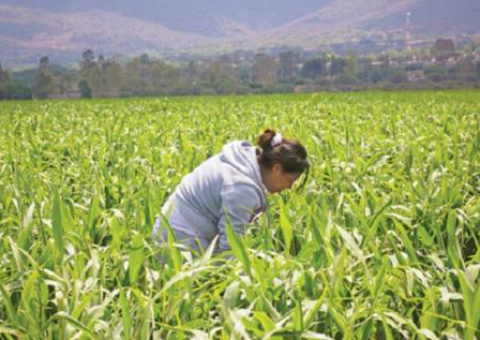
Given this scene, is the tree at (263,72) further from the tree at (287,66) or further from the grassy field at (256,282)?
the grassy field at (256,282)

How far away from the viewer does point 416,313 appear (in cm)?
261

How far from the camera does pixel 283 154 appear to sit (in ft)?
13.0

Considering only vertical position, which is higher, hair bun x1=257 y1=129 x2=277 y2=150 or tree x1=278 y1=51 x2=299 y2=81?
hair bun x1=257 y1=129 x2=277 y2=150

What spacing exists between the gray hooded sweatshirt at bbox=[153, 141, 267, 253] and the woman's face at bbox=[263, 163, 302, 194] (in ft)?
0.23

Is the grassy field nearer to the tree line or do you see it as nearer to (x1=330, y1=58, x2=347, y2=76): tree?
the tree line

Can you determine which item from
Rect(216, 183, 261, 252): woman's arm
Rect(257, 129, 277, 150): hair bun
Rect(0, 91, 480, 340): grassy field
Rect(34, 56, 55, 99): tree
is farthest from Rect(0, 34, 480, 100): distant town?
Rect(0, 91, 480, 340): grassy field

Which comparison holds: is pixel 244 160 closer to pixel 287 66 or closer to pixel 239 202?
pixel 239 202

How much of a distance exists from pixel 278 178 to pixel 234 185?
288mm

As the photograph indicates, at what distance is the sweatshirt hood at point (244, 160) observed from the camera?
391 centimetres

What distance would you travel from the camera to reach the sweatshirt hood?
391 centimetres

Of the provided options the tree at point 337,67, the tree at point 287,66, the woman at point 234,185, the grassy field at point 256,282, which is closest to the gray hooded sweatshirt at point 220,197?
the woman at point 234,185

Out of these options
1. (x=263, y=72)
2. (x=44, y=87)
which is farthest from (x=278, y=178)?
(x=263, y=72)

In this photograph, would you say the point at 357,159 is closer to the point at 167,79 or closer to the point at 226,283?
the point at 226,283

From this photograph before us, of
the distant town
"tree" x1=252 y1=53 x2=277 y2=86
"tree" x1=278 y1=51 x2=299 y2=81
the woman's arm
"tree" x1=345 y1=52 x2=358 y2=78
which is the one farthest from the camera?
"tree" x1=278 y1=51 x2=299 y2=81
